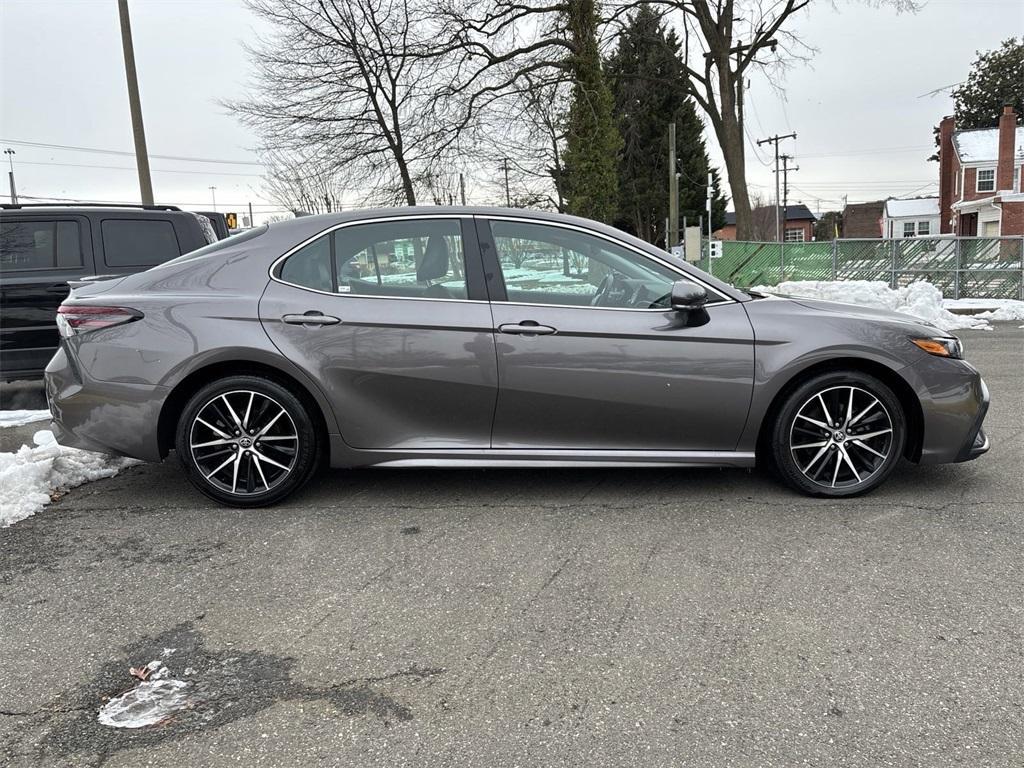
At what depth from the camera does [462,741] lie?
7.60 ft

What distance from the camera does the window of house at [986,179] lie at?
4175 cm

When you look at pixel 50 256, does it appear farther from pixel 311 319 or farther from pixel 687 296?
pixel 687 296

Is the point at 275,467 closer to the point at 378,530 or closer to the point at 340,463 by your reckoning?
the point at 340,463

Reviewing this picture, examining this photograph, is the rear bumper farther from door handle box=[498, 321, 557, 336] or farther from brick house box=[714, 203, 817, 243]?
brick house box=[714, 203, 817, 243]

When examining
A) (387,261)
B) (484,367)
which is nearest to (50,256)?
(387,261)

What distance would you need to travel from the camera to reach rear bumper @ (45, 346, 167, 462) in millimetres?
4207

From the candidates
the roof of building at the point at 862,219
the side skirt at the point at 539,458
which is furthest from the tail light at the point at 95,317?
the roof of building at the point at 862,219

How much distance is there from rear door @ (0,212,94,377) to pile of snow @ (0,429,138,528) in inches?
84.2

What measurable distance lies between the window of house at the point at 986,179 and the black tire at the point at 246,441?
47.2 metres

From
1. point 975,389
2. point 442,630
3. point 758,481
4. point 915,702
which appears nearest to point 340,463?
point 442,630

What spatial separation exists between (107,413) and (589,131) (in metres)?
15.6

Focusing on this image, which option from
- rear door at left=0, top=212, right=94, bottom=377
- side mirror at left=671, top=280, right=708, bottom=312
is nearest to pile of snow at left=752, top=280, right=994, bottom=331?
side mirror at left=671, top=280, right=708, bottom=312

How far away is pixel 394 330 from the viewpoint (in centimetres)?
416

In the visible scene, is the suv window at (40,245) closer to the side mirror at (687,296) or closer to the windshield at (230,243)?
the windshield at (230,243)
